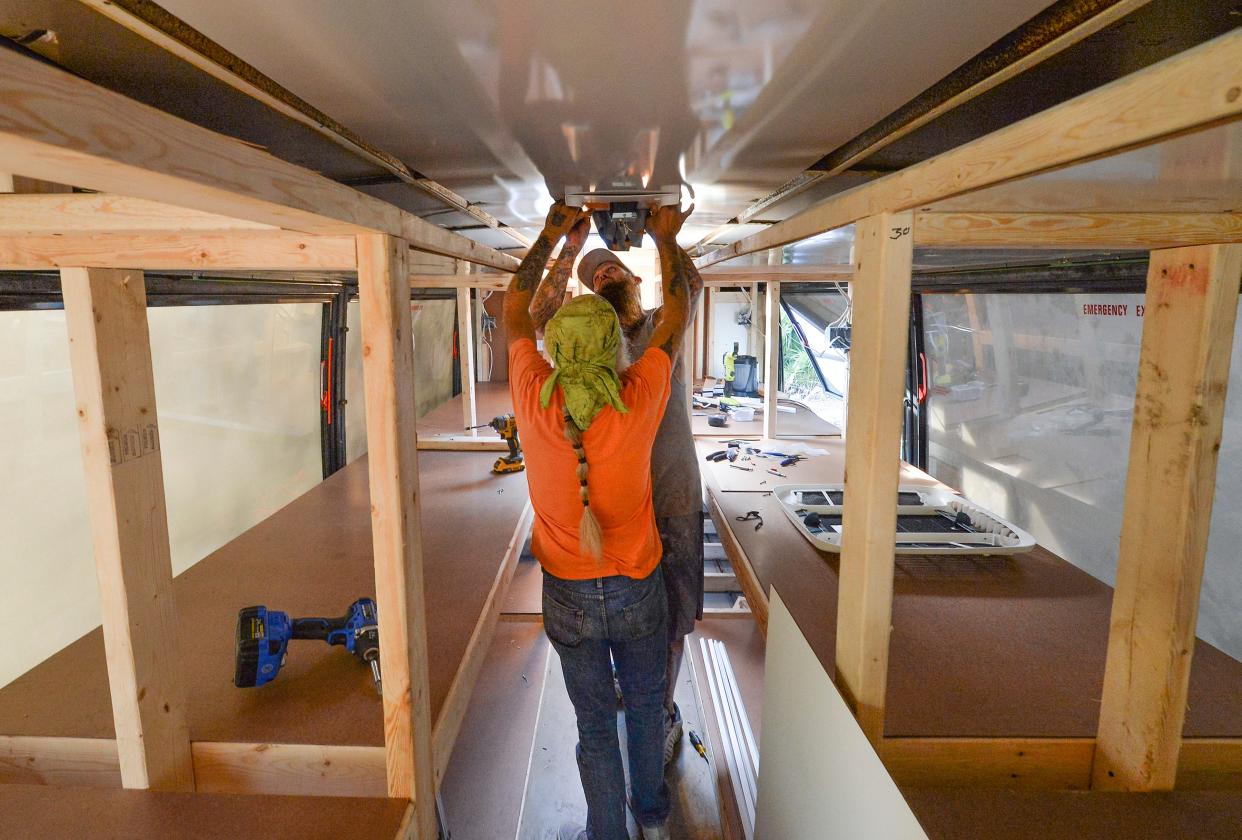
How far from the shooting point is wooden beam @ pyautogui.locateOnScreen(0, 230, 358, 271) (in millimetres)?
986

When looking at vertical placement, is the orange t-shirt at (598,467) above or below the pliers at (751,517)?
above

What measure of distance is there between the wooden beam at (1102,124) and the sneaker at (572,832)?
1.91 metres

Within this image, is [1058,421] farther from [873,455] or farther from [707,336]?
[707,336]

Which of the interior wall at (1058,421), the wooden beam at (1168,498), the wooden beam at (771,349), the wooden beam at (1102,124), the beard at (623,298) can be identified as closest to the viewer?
the wooden beam at (1102,124)

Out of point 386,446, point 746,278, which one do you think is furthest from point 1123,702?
point 746,278

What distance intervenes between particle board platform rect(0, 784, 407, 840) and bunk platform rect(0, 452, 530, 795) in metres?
0.09

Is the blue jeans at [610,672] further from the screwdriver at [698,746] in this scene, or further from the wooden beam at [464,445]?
the wooden beam at [464,445]

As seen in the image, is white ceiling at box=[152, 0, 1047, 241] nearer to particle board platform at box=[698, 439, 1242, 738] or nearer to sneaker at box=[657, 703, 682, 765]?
particle board platform at box=[698, 439, 1242, 738]

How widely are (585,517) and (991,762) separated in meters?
0.96

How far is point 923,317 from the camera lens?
386 cm

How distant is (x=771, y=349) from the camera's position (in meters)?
3.44

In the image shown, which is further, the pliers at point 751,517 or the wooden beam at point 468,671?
the pliers at point 751,517

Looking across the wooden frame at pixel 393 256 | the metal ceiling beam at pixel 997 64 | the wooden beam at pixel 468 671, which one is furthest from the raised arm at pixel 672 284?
the wooden beam at pixel 468 671

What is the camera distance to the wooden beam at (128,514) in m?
1.05
